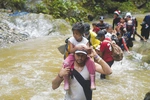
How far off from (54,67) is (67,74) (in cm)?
524

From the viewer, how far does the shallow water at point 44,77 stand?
6.01 meters

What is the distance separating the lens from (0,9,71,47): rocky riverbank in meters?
12.5

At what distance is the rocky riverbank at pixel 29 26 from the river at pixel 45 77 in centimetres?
205

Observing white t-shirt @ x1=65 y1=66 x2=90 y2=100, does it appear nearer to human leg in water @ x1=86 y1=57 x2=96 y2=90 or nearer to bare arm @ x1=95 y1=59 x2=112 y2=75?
human leg in water @ x1=86 y1=57 x2=96 y2=90

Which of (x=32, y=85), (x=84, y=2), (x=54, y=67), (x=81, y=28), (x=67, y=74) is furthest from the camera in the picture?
(x=84, y=2)

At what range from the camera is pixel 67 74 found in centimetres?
288

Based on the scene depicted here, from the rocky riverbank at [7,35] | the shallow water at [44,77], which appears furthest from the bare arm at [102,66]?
the rocky riverbank at [7,35]

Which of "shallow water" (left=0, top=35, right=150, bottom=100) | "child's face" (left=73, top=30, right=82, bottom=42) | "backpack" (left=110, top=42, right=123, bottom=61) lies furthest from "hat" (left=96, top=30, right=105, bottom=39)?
"child's face" (left=73, top=30, right=82, bottom=42)

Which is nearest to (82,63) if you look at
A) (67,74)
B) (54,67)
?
(67,74)

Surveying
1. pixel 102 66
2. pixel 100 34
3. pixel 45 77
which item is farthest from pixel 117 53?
pixel 102 66

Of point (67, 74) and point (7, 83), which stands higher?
point (67, 74)

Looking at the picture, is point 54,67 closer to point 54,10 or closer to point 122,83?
point 122,83

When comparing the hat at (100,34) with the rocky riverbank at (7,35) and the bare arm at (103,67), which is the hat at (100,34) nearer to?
the bare arm at (103,67)

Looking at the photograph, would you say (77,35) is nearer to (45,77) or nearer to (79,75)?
(79,75)
